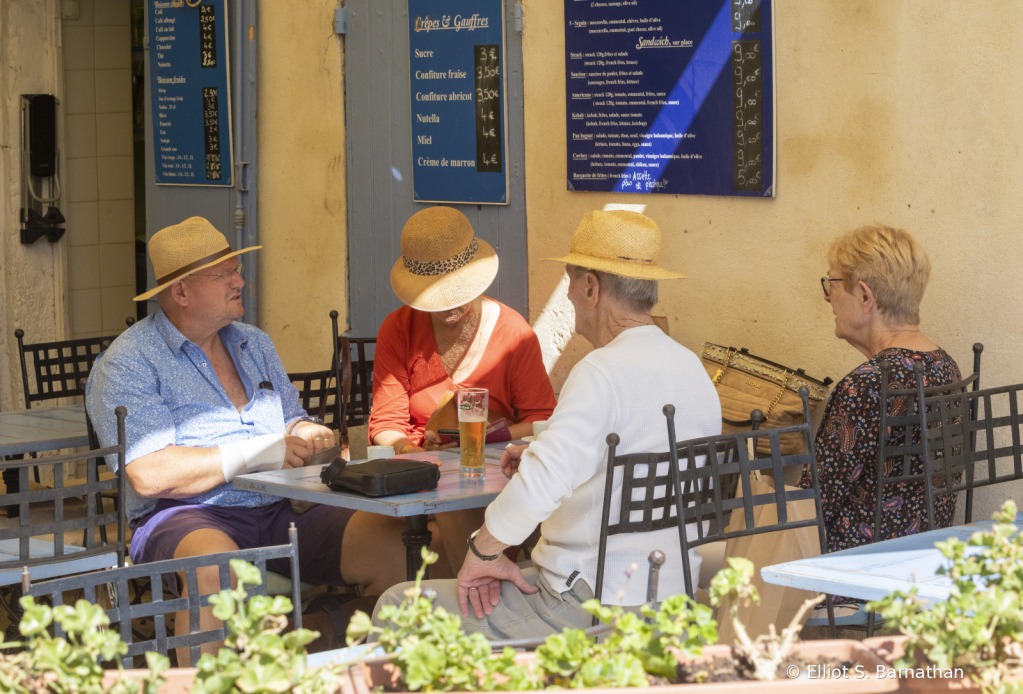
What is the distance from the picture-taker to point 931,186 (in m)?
3.55

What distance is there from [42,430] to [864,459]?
→ 9.08 ft

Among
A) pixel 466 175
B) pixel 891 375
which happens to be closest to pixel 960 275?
pixel 891 375

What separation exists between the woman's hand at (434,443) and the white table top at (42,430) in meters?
1.10

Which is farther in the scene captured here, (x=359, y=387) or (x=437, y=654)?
(x=359, y=387)

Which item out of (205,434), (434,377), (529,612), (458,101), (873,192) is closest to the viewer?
(529,612)

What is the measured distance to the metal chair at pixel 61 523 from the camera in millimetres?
2627

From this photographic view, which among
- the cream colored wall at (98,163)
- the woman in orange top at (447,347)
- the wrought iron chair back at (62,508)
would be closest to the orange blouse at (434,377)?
the woman in orange top at (447,347)

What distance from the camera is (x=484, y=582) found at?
101 inches

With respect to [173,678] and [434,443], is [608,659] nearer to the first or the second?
[173,678]

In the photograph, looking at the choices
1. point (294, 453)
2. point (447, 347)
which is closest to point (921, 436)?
point (447, 347)

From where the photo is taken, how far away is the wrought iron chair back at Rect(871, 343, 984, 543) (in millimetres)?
2803

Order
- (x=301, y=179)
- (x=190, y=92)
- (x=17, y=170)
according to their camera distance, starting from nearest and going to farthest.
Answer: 1. (x=301, y=179)
2. (x=190, y=92)
3. (x=17, y=170)

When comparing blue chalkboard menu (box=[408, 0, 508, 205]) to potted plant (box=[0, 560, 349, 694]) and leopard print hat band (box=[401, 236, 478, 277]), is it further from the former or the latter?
potted plant (box=[0, 560, 349, 694])

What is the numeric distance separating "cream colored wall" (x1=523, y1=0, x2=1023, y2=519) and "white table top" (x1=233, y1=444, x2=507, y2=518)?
1363 mm
